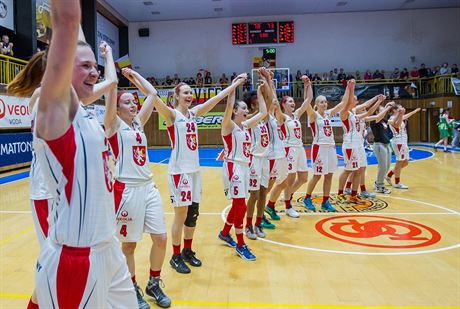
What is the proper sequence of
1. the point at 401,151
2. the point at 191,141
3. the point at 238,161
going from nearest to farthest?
1. the point at 191,141
2. the point at 238,161
3. the point at 401,151

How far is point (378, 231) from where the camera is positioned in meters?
5.88

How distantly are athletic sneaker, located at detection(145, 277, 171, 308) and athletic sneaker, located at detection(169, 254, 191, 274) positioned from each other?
2.35ft

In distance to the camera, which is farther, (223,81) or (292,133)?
(223,81)

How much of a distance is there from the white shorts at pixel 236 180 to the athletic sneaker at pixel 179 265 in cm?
99

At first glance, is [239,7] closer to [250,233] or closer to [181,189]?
[250,233]

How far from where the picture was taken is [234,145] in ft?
16.4

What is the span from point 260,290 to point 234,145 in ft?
6.14

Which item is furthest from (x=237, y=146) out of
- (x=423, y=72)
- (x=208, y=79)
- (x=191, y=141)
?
(x=423, y=72)

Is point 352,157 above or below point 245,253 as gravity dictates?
above

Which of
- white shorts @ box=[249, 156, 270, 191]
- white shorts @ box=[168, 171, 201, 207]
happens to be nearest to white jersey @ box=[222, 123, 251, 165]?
white shorts @ box=[249, 156, 270, 191]

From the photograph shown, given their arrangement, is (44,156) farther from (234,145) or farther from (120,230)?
(234,145)

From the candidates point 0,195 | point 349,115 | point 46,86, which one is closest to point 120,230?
point 46,86

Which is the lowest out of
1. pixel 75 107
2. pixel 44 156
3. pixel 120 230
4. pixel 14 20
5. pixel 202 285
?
pixel 202 285

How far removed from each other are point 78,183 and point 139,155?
77.9 inches
